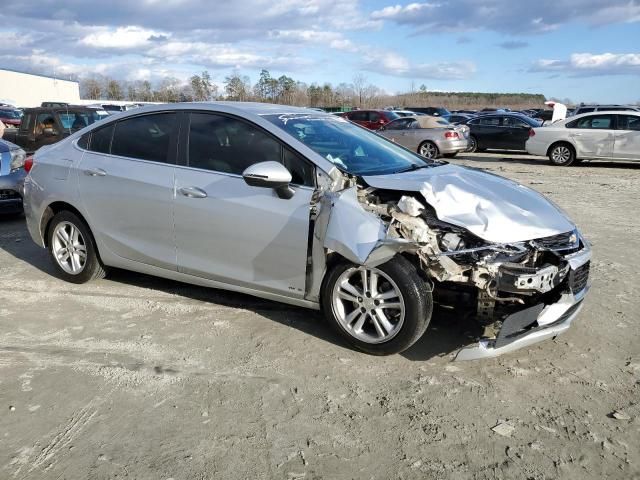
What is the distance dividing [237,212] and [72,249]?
2122 millimetres

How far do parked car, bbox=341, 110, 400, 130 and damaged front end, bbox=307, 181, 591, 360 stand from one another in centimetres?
1977

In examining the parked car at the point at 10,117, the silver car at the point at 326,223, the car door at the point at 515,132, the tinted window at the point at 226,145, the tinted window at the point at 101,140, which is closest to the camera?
the silver car at the point at 326,223

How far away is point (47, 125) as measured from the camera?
12.1 metres

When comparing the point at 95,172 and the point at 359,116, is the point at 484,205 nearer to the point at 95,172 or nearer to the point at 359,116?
the point at 95,172

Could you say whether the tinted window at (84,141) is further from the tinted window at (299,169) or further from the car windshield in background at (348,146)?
the tinted window at (299,169)

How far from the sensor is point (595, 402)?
10.8 feet

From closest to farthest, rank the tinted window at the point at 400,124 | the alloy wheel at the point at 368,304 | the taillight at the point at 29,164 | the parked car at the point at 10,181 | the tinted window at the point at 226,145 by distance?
1. the alloy wheel at the point at 368,304
2. the tinted window at the point at 226,145
3. the taillight at the point at 29,164
4. the parked car at the point at 10,181
5. the tinted window at the point at 400,124

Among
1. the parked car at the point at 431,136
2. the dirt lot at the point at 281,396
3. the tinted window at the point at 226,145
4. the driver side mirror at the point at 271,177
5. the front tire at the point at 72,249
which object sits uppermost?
the tinted window at the point at 226,145

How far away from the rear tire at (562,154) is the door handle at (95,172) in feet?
46.8

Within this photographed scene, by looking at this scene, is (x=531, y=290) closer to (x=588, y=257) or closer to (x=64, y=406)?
(x=588, y=257)

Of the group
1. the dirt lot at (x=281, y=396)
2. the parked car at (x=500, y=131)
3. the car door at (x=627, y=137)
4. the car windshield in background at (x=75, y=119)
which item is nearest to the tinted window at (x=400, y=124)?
the parked car at (x=500, y=131)

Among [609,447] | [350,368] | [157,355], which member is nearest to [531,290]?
[609,447]

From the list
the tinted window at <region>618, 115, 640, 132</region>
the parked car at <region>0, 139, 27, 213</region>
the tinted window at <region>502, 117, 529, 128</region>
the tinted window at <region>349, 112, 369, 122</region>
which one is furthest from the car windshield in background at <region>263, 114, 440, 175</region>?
the tinted window at <region>349, 112, 369, 122</region>

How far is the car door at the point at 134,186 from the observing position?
4547 mm
